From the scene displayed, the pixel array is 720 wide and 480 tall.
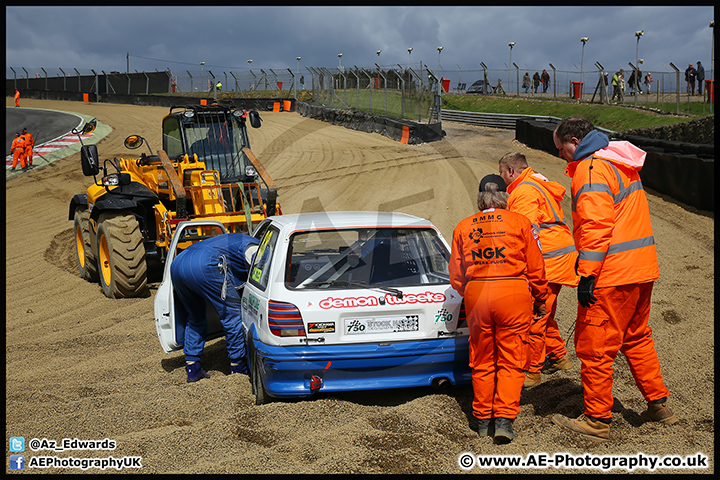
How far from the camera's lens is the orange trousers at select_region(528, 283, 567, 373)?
5.03 meters

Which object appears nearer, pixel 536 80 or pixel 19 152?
pixel 19 152

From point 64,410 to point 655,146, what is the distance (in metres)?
14.3

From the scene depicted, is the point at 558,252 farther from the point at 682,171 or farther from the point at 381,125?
the point at 381,125

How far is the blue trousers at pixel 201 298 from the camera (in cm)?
562

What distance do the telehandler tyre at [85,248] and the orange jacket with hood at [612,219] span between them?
27.6ft

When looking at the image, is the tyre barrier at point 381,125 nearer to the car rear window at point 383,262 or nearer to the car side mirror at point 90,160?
the car side mirror at point 90,160

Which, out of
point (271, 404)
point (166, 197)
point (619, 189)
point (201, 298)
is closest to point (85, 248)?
point (166, 197)

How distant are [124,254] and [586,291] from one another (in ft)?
23.0

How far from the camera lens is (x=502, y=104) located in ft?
120

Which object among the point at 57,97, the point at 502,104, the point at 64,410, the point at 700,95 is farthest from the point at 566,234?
the point at 57,97

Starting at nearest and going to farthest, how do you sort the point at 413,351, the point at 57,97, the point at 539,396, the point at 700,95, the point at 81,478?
the point at 81,478
the point at 413,351
the point at 539,396
the point at 700,95
the point at 57,97

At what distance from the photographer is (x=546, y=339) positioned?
5578mm

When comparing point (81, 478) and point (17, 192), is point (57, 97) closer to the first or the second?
point (17, 192)

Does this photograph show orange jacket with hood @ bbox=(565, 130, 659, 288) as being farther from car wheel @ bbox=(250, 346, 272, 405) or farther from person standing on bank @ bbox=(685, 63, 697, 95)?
person standing on bank @ bbox=(685, 63, 697, 95)
